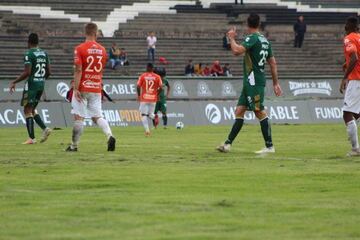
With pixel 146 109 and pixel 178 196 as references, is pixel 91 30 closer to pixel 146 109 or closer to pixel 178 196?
pixel 178 196

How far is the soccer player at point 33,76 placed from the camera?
79.9ft

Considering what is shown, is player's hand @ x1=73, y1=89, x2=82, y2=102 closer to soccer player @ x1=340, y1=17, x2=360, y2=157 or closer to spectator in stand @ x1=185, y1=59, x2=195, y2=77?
soccer player @ x1=340, y1=17, x2=360, y2=157

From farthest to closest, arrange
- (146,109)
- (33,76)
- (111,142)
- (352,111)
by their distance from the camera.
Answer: (146,109)
(33,76)
(111,142)
(352,111)

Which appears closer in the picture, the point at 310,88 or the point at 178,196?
the point at 178,196

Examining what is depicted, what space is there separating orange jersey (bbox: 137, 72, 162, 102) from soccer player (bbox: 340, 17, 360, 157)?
15.6 metres

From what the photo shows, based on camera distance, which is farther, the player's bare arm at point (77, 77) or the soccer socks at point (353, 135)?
the player's bare arm at point (77, 77)

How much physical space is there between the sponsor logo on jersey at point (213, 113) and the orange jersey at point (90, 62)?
68.8 feet

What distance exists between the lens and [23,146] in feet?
75.6

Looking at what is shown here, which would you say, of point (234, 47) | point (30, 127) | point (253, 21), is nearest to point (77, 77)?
point (234, 47)

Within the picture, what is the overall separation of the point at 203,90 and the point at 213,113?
3449 mm

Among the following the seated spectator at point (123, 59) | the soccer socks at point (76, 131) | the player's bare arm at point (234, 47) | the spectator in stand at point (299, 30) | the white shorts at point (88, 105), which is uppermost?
the spectator in stand at point (299, 30)

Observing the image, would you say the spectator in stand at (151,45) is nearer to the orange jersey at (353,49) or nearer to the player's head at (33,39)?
the player's head at (33,39)

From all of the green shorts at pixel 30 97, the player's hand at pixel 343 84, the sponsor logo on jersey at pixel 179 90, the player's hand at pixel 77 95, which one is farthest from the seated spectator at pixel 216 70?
the player's hand at pixel 343 84

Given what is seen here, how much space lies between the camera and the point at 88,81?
2031cm
